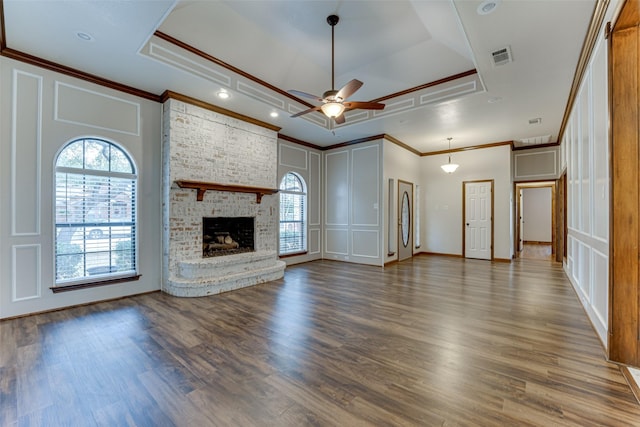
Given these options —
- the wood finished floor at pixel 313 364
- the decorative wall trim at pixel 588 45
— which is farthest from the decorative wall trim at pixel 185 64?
the decorative wall trim at pixel 588 45

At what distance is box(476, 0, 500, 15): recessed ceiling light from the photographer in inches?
100

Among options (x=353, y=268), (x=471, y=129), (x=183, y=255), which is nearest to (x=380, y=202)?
(x=353, y=268)

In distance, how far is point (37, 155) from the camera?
11.7 ft

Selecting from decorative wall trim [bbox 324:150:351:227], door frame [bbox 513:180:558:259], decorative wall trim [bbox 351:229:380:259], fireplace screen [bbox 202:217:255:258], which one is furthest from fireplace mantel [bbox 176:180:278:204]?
door frame [bbox 513:180:558:259]

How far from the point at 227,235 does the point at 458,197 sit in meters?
6.37

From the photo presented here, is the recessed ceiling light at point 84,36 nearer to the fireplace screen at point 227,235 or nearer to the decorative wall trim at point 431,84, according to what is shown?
the fireplace screen at point 227,235

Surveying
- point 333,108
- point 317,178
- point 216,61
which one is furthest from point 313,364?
point 317,178

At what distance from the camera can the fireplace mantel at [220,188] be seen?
14.9ft

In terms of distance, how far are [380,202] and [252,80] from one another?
12.6ft

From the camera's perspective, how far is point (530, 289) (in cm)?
462

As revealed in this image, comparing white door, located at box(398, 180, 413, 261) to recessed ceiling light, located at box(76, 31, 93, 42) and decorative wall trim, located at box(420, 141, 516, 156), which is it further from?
recessed ceiling light, located at box(76, 31, 93, 42)

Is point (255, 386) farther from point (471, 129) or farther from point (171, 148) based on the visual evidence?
point (471, 129)

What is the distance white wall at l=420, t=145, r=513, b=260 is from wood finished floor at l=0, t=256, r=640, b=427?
10.9 feet

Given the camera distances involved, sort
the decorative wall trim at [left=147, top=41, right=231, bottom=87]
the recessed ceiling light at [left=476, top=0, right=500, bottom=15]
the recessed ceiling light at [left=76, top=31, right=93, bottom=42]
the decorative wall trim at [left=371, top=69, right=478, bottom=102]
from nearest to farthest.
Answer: the recessed ceiling light at [left=476, top=0, right=500, bottom=15] < the recessed ceiling light at [left=76, top=31, right=93, bottom=42] < the decorative wall trim at [left=147, top=41, right=231, bottom=87] < the decorative wall trim at [left=371, top=69, right=478, bottom=102]
